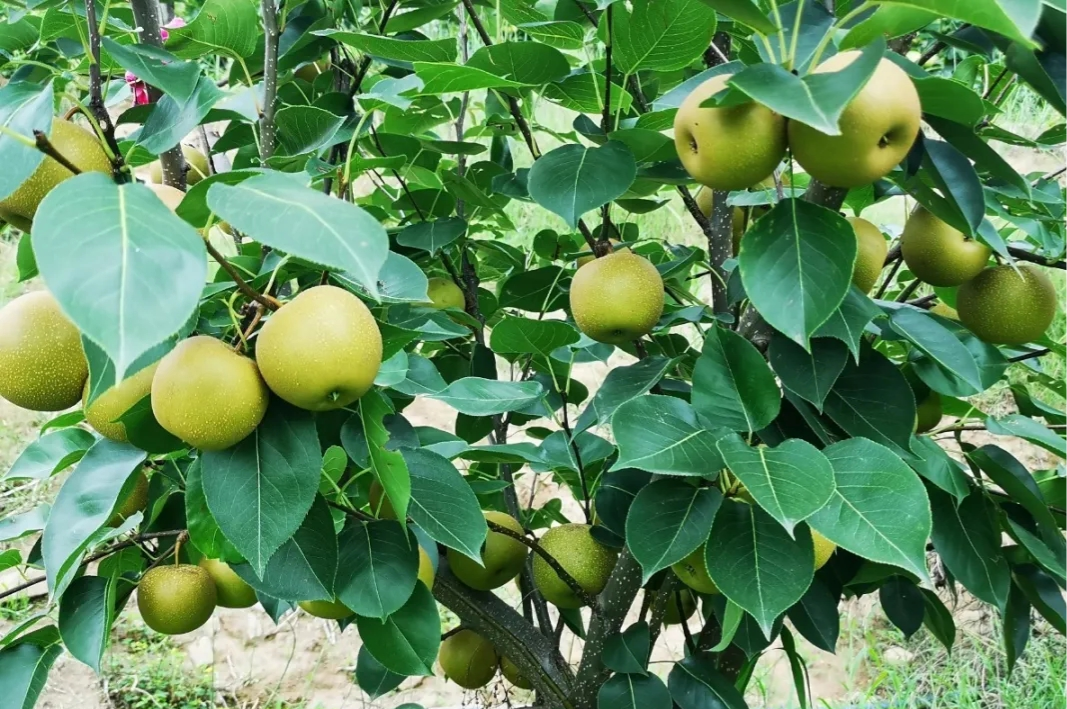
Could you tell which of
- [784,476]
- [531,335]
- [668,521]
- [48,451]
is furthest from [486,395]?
[48,451]

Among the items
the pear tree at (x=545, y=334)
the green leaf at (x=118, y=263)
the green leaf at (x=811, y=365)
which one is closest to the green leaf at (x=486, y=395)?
the pear tree at (x=545, y=334)

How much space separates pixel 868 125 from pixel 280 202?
35 centimetres

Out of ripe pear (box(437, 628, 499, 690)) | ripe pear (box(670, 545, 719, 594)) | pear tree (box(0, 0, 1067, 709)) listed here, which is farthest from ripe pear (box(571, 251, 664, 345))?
ripe pear (box(437, 628, 499, 690))

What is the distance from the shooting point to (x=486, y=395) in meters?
0.88

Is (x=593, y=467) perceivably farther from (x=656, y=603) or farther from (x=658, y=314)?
(x=658, y=314)

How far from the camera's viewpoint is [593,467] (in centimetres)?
118

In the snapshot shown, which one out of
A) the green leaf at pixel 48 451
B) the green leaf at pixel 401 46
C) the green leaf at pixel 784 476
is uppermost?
the green leaf at pixel 401 46

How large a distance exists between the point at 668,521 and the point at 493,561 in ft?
1.14

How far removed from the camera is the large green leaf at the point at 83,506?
67cm

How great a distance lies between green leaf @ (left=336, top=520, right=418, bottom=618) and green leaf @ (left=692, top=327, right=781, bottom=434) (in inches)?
11.2

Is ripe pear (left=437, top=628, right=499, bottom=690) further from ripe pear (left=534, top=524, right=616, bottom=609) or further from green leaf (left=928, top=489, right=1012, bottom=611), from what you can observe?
green leaf (left=928, top=489, right=1012, bottom=611)

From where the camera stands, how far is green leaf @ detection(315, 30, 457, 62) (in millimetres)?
772

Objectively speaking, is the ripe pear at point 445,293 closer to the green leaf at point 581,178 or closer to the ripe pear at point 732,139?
the green leaf at point 581,178

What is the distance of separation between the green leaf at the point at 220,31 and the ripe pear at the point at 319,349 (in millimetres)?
474
